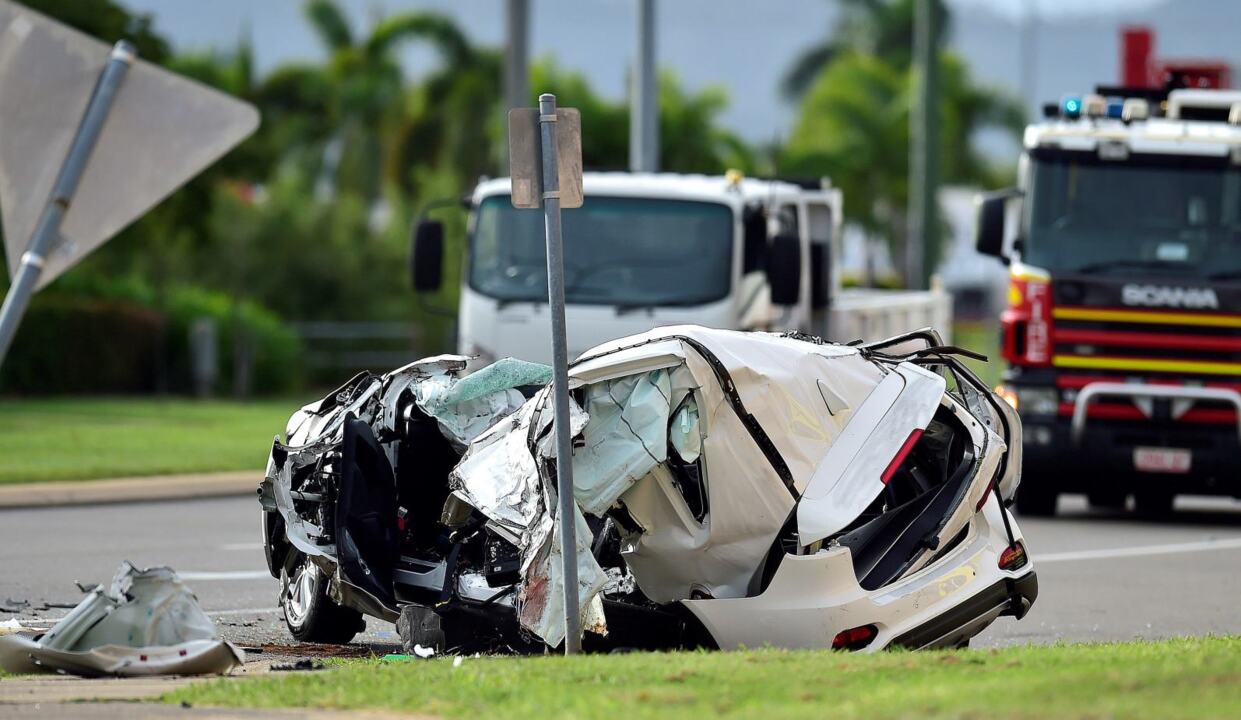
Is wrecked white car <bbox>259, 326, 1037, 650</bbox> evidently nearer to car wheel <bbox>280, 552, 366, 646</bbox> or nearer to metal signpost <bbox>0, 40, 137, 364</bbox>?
car wheel <bbox>280, 552, 366, 646</bbox>

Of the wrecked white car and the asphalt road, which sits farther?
the asphalt road

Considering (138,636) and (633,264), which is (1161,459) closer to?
(633,264)

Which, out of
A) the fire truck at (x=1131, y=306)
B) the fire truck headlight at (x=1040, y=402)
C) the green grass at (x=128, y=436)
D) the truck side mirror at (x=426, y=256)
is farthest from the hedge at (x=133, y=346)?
the fire truck at (x=1131, y=306)

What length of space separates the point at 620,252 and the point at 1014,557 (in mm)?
7666

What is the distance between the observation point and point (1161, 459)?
16219mm

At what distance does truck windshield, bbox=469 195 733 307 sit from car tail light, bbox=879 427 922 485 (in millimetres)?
7350

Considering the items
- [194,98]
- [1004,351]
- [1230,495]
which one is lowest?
[1230,495]

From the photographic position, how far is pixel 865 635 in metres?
8.16

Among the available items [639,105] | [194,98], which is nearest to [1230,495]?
[639,105]

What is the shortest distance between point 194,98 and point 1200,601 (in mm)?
6533

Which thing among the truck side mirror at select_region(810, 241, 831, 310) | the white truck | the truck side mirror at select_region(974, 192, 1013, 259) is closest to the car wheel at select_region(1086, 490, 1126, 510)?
the truck side mirror at select_region(974, 192, 1013, 259)

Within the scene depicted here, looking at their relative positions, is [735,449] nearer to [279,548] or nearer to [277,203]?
[279,548]

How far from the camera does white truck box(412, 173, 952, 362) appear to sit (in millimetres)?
15680

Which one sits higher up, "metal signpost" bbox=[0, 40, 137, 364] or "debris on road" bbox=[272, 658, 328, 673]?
"metal signpost" bbox=[0, 40, 137, 364]
